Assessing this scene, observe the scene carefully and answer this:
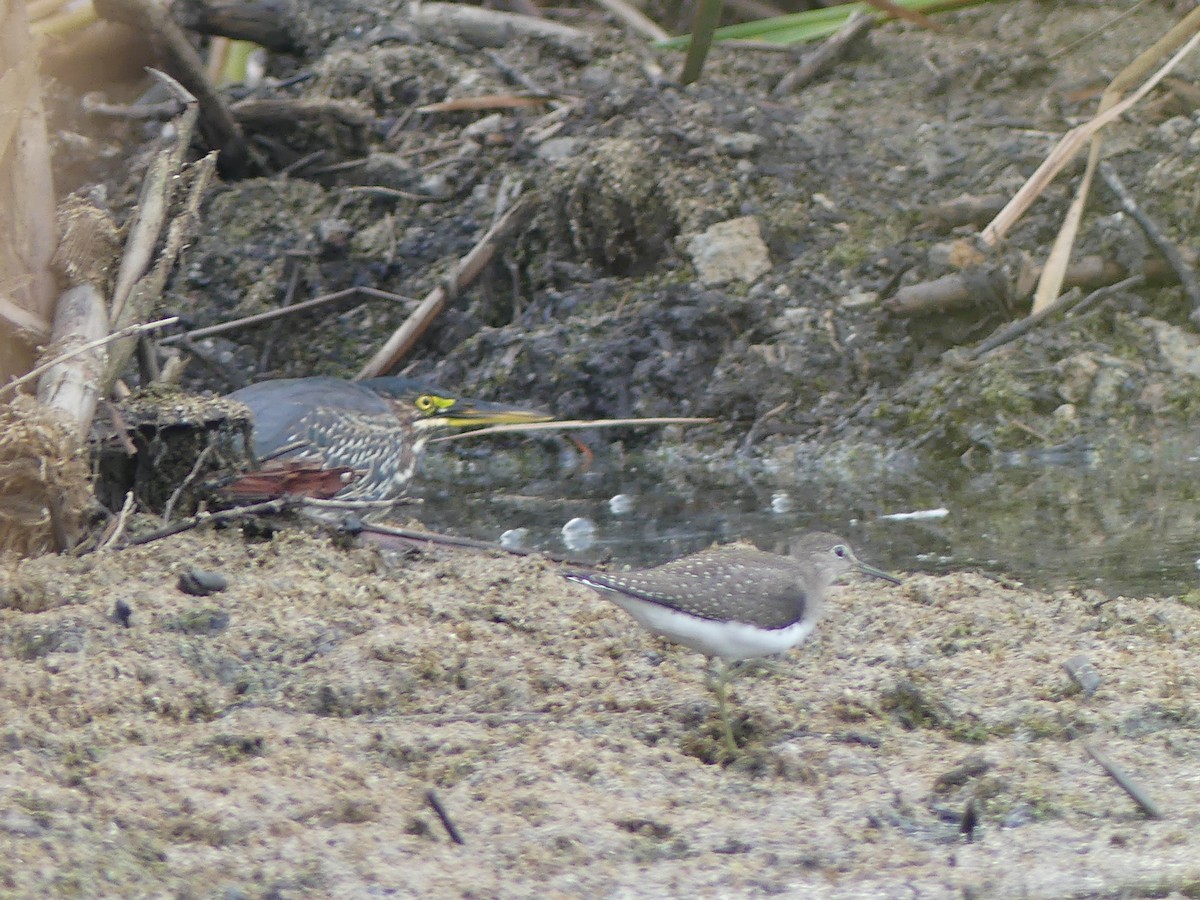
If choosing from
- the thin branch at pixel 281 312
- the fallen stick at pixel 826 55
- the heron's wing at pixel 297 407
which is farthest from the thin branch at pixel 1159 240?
the heron's wing at pixel 297 407

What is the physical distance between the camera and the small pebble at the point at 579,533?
6.02 m

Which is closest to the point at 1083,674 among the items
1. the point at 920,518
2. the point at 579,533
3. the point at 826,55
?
→ the point at 920,518

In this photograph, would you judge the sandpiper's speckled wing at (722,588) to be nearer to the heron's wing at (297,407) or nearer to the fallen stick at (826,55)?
the heron's wing at (297,407)

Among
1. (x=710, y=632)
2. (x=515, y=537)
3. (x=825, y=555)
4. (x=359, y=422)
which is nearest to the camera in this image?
(x=710, y=632)

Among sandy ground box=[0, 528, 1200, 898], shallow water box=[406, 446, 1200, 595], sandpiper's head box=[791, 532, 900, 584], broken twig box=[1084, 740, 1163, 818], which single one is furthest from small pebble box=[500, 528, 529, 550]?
broken twig box=[1084, 740, 1163, 818]

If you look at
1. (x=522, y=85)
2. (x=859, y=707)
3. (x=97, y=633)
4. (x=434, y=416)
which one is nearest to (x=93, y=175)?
(x=522, y=85)

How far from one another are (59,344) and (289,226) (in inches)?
165

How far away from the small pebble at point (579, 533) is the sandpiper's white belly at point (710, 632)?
187cm

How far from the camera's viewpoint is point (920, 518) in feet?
20.6

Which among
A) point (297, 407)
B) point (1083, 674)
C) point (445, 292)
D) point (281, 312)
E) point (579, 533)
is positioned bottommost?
point (445, 292)

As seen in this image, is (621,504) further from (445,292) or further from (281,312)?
(281,312)

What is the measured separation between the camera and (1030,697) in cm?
394

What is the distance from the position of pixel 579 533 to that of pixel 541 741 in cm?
272

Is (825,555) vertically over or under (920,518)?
over
